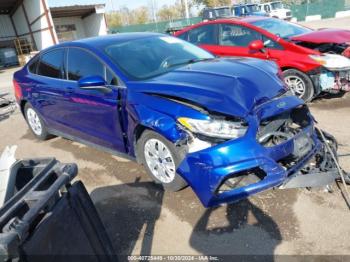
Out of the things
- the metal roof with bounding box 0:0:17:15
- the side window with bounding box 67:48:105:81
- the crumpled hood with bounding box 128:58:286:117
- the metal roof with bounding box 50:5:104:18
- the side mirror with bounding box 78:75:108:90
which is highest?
the metal roof with bounding box 0:0:17:15

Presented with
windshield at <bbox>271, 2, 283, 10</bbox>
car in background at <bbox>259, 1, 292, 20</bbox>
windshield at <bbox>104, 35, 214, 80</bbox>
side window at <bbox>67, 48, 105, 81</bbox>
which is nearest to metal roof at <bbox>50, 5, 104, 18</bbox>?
car in background at <bbox>259, 1, 292, 20</bbox>

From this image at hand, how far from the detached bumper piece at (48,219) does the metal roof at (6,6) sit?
2818 cm

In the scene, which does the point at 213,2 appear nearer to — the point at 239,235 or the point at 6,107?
the point at 6,107

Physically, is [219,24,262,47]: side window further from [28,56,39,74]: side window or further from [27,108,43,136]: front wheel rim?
[27,108,43,136]: front wheel rim

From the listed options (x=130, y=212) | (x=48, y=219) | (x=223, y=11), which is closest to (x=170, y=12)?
(x=223, y=11)

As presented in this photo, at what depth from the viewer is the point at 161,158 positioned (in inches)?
135

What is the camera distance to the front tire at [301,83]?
5.78 meters

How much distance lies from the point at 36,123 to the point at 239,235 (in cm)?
422

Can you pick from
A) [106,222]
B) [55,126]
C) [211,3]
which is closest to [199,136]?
[106,222]

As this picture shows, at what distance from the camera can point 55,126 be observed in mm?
5188

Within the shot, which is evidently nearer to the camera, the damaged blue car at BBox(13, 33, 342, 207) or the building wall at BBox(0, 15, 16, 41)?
the damaged blue car at BBox(13, 33, 342, 207)

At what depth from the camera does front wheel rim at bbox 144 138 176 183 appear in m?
3.36

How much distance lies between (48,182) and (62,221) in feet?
0.74

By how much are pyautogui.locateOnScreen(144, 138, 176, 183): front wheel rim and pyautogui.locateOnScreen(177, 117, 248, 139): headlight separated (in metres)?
0.46
